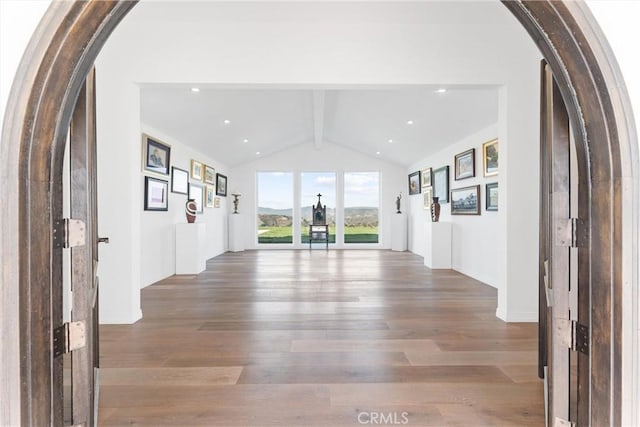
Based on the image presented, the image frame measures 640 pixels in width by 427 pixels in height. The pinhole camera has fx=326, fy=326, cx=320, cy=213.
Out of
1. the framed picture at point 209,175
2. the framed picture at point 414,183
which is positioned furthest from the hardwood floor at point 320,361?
the framed picture at point 414,183

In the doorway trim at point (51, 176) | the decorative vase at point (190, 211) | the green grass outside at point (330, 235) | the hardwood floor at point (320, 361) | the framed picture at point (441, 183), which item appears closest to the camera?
the doorway trim at point (51, 176)

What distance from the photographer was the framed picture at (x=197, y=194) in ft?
21.1

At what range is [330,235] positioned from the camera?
9.56m

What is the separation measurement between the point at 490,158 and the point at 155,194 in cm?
502

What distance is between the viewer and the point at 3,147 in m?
0.96

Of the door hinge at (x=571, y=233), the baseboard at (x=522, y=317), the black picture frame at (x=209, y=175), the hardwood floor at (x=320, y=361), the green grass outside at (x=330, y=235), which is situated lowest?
the hardwood floor at (x=320, y=361)

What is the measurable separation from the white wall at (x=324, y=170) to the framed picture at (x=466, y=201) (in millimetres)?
3339

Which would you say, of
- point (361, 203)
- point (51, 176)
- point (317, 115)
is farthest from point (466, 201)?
point (51, 176)

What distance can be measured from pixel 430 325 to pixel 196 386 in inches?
82.2

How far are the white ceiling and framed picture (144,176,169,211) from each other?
0.83 m

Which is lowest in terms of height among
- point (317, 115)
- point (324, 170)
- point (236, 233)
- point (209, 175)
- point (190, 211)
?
point (236, 233)

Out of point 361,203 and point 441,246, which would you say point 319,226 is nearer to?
point 361,203

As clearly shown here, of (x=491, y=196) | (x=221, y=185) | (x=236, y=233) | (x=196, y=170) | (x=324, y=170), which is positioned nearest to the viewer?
(x=491, y=196)

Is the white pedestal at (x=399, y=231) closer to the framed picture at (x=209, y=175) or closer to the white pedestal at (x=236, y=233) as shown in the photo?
the white pedestal at (x=236, y=233)
